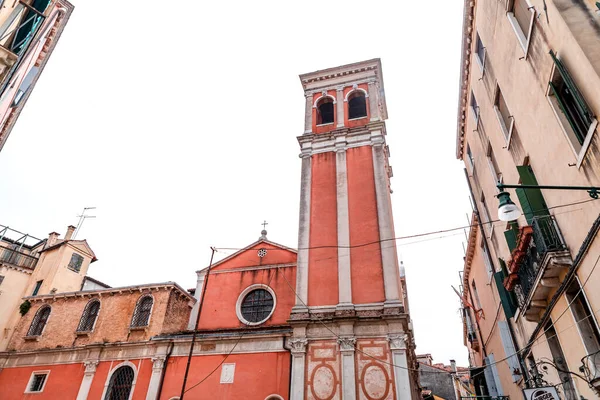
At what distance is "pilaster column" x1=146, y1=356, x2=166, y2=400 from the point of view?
15.4 meters

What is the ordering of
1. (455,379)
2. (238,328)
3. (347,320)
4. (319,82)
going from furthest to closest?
(455,379) → (319,82) → (238,328) → (347,320)

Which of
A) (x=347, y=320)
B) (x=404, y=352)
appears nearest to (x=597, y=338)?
(x=404, y=352)

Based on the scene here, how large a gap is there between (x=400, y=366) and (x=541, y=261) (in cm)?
743

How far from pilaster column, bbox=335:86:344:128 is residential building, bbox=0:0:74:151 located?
12.6 meters

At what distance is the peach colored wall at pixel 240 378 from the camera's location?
14188 millimetres

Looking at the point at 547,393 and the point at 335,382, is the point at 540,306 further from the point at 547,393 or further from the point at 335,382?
the point at 335,382

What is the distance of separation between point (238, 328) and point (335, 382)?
17.0 ft

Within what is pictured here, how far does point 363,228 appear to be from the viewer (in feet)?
53.7

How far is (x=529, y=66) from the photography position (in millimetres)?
7449

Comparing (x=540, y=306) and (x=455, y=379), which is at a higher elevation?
(x=455, y=379)

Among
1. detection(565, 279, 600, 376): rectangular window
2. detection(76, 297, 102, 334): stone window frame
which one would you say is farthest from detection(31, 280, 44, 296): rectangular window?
detection(565, 279, 600, 376): rectangular window

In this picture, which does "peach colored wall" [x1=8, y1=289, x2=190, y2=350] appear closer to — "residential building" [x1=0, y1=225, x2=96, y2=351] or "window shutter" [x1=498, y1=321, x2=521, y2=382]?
"residential building" [x1=0, y1=225, x2=96, y2=351]

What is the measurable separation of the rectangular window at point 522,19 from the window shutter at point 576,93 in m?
1.59

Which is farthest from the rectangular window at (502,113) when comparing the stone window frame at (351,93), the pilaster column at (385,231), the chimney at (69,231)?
the chimney at (69,231)
